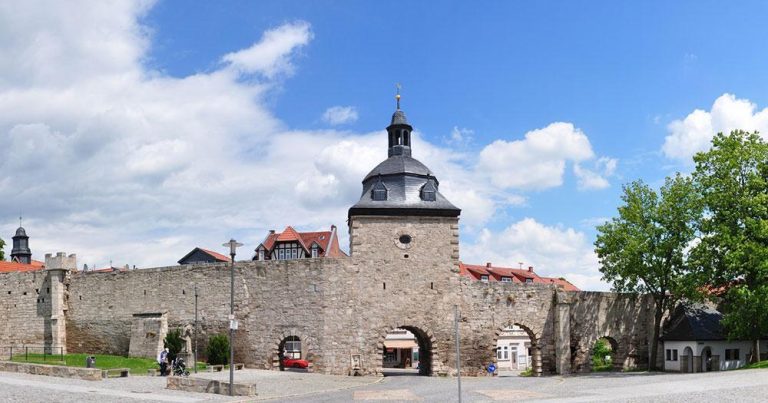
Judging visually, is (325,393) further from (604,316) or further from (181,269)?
(604,316)

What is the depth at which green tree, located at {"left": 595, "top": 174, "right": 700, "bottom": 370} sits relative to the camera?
38.4 metres

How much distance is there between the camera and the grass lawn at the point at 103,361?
117 feet

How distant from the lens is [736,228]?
121ft

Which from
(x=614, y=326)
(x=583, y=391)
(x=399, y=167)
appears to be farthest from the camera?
(x=614, y=326)

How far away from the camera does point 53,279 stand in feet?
139

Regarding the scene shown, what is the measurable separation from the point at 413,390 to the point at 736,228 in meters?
19.0

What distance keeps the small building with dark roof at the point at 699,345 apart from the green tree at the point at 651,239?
2271 millimetres

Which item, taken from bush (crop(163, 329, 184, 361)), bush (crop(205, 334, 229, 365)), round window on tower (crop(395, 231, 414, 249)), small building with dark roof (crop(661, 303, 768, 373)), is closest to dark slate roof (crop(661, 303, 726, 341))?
small building with dark roof (crop(661, 303, 768, 373))

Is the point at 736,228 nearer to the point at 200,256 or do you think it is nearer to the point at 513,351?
the point at 513,351

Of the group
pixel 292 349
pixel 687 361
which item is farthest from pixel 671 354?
pixel 292 349

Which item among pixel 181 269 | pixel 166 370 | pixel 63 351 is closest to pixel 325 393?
pixel 166 370

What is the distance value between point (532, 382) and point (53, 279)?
87.9 feet

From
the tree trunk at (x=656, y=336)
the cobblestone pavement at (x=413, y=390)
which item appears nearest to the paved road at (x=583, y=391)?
the cobblestone pavement at (x=413, y=390)

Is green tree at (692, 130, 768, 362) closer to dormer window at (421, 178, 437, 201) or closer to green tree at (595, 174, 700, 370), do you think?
green tree at (595, 174, 700, 370)
